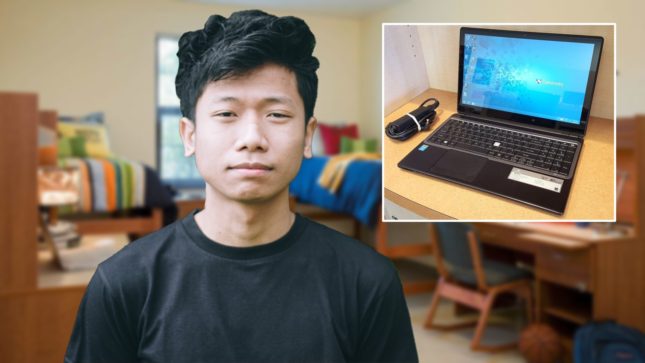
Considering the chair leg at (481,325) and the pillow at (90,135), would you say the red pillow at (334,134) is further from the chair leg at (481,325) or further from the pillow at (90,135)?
the pillow at (90,135)

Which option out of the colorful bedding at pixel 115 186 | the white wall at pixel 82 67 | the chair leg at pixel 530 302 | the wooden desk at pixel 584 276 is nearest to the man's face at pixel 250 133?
the wooden desk at pixel 584 276

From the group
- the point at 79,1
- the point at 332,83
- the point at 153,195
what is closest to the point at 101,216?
the point at 153,195

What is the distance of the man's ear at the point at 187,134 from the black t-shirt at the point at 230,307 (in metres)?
0.09

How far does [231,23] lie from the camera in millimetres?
702

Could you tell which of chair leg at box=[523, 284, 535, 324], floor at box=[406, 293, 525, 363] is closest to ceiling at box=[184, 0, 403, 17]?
floor at box=[406, 293, 525, 363]

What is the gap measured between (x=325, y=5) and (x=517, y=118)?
0.37 metres

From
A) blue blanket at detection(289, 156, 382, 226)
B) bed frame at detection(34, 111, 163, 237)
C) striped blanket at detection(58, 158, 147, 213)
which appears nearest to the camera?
blue blanket at detection(289, 156, 382, 226)

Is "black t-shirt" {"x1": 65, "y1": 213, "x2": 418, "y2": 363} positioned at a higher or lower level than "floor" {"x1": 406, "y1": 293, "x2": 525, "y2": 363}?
higher

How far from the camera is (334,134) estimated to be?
1.78 m

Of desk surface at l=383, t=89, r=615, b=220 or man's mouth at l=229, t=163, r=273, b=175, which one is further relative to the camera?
desk surface at l=383, t=89, r=615, b=220

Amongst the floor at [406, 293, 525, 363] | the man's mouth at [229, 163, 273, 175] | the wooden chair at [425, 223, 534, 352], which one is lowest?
the floor at [406, 293, 525, 363]

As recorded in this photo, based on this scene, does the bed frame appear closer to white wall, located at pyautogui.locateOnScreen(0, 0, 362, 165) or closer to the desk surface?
white wall, located at pyautogui.locateOnScreen(0, 0, 362, 165)

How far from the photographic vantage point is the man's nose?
0.68 metres

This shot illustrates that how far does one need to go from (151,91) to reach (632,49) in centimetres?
305
